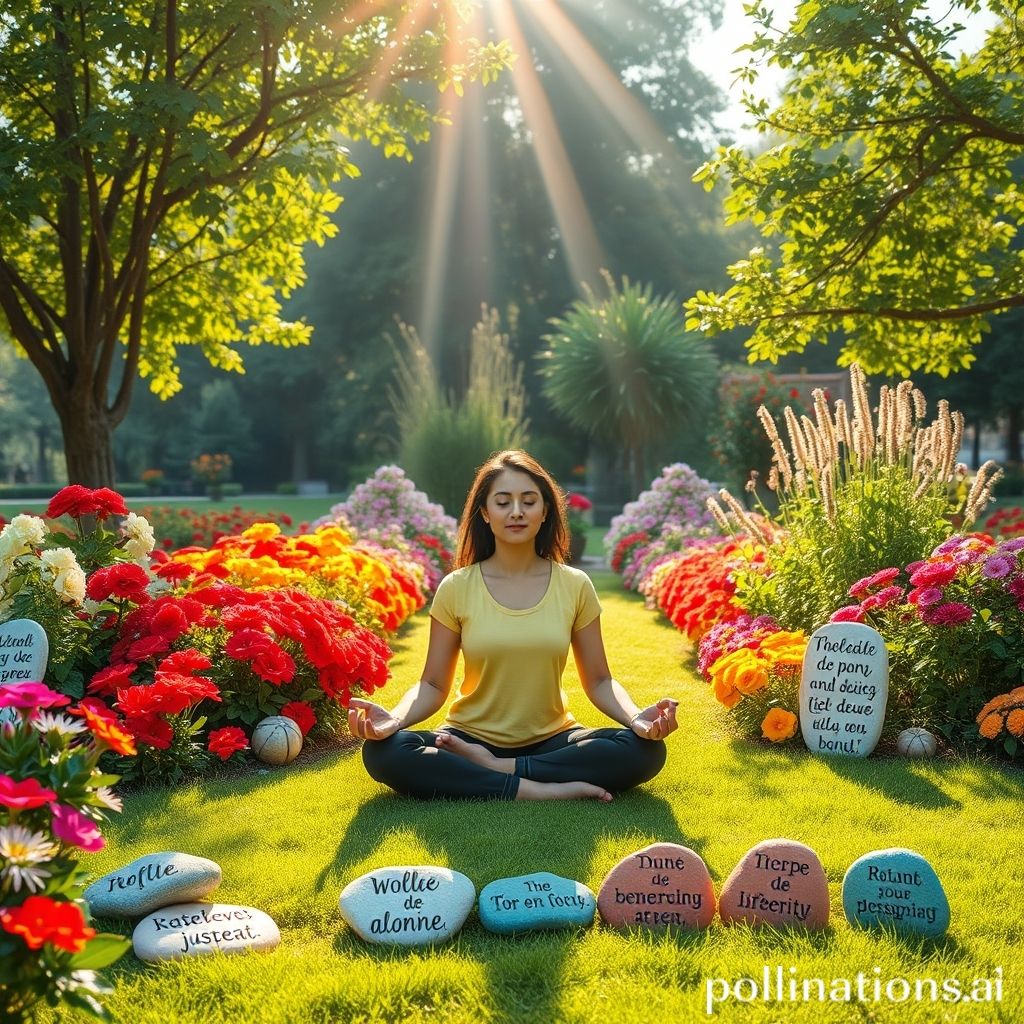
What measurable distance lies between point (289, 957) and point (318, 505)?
30.6 m

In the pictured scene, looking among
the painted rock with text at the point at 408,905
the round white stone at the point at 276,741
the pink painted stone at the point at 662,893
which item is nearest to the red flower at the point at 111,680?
the round white stone at the point at 276,741

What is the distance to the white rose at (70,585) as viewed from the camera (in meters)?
4.64

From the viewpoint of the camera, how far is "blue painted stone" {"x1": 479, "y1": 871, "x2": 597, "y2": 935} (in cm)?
291

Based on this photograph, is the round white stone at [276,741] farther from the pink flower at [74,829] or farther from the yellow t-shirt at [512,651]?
the pink flower at [74,829]

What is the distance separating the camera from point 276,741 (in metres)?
4.70

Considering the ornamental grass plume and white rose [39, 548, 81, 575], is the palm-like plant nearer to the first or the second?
the ornamental grass plume

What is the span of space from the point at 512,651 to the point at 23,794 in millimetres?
2492

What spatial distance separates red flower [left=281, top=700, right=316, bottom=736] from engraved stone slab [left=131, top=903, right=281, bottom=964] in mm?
1928

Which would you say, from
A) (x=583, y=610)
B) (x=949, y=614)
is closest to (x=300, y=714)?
(x=583, y=610)

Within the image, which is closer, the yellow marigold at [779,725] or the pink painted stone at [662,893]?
the pink painted stone at [662,893]

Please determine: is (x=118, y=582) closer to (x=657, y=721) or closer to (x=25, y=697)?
(x=657, y=721)

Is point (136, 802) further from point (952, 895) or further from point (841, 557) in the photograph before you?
point (841, 557)

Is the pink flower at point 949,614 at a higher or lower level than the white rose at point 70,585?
lower

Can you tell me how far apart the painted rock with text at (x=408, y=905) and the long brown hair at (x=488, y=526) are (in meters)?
1.64
